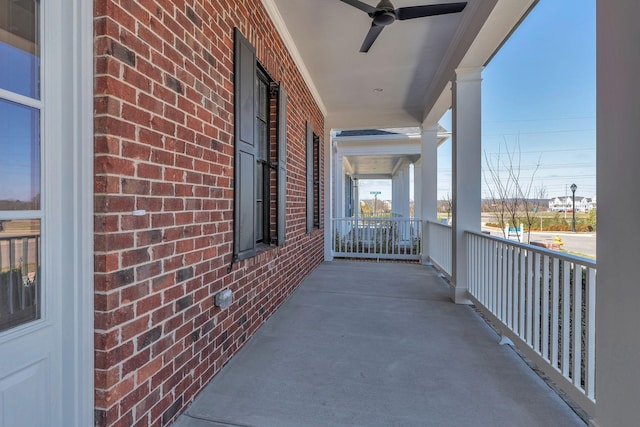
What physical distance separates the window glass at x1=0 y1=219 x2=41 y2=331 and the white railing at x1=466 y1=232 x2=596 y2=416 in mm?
2485

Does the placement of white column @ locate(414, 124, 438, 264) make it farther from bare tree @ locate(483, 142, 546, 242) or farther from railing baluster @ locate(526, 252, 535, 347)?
railing baluster @ locate(526, 252, 535, 347)

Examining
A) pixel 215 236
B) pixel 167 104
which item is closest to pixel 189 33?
pixel 167 104

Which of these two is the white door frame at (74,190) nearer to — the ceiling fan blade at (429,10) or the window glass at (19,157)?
the window glass at (19,157)

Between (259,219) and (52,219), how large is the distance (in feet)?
6.38

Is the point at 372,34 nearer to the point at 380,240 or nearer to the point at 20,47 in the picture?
the point at 20,47

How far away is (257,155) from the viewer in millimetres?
2914

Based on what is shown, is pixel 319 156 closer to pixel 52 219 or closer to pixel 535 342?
pixel 535 342

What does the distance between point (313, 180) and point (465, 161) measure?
246 centimetres

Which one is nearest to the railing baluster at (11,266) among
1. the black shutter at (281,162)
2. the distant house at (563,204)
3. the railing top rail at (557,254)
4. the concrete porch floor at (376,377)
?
the concrete porch floor at (376,377)

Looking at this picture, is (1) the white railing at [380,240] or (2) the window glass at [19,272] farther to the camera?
(1) the white railing at [380,240]

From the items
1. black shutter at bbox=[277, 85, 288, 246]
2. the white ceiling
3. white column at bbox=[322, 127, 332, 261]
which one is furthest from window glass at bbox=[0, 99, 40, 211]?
white column at bbox=[322, 127, 332, 261]

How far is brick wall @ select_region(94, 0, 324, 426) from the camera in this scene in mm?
1160

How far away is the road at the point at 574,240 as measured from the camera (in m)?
2.12

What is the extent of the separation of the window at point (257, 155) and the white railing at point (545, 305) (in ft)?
6.91
